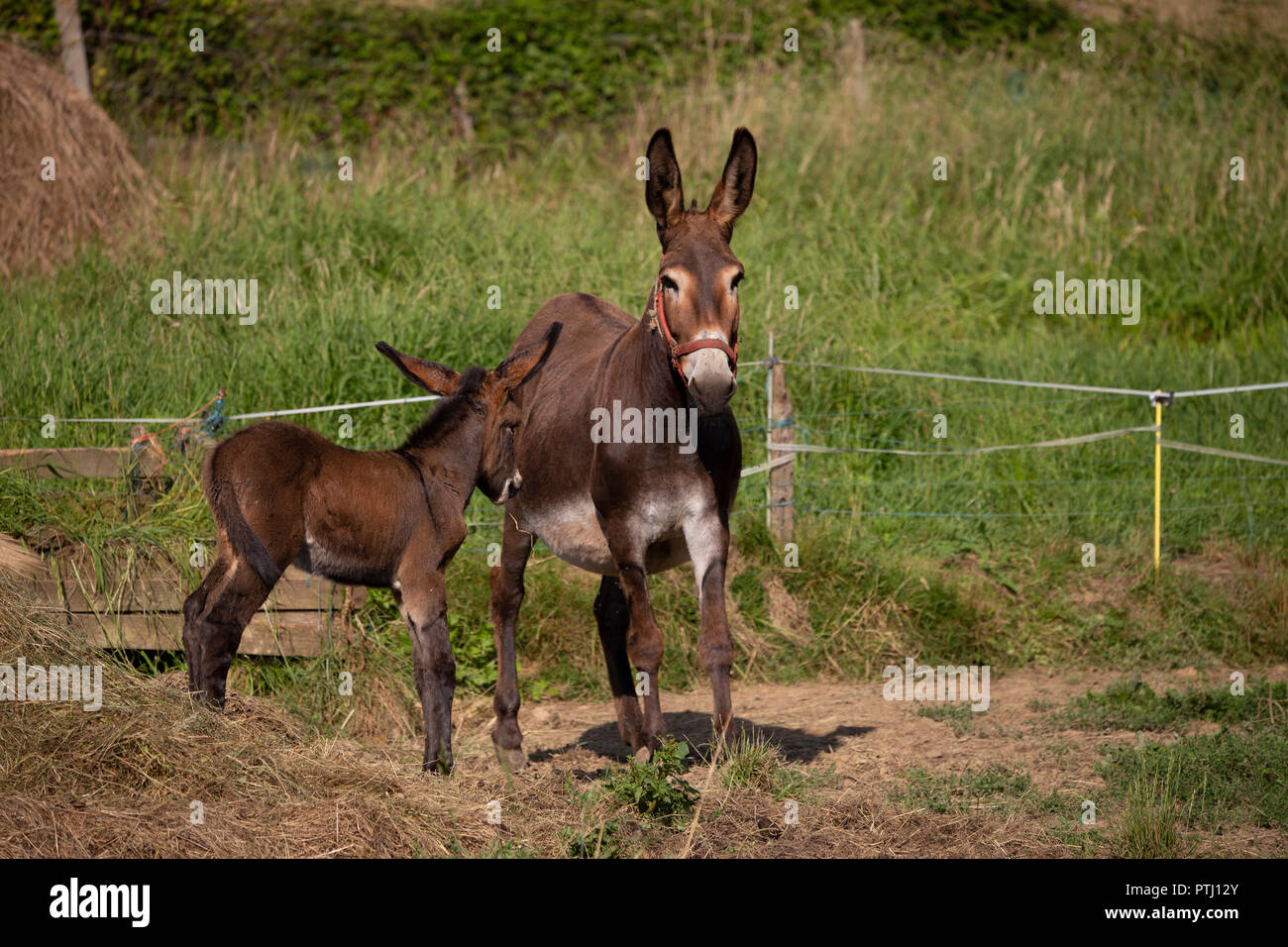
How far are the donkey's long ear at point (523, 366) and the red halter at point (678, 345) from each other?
25.7 inches

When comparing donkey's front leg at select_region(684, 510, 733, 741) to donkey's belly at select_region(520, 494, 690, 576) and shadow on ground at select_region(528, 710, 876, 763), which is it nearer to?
donkey's belly at select_region(520, 494, 690, 576)

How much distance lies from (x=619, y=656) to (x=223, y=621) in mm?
2048

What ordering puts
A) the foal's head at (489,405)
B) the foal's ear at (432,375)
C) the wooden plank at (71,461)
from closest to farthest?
the foal's head at (489,405), the foal's ear at (432,375), the wooden plank at (71,461)

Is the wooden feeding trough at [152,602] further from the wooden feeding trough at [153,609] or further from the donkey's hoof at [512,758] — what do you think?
the donkey's hoof at [512,758]

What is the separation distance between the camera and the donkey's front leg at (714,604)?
5438mm

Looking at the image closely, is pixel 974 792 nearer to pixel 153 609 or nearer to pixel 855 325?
pixel 153 609

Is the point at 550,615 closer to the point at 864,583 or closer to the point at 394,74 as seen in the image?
the point at 864,583

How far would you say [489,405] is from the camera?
236 inches

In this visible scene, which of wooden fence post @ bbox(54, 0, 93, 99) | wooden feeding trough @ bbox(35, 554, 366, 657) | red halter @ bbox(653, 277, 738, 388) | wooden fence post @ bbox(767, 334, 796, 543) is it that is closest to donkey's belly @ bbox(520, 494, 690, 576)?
red halter @ bbox(653, 277, 738, 388)

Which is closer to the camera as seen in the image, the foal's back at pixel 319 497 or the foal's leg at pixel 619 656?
the foal's back at pixel 319 497

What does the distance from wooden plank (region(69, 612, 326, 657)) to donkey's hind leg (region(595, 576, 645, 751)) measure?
161 centimetres

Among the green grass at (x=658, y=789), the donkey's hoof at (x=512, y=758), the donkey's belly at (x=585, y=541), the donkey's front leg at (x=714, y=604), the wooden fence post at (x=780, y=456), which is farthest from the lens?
the wooden fence post at (x=780, y=456)

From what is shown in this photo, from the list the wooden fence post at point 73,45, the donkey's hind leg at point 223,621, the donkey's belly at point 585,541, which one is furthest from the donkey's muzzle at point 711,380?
the wooden fence post at point 73,45

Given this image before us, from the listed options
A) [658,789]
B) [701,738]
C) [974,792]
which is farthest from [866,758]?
[658,789]
